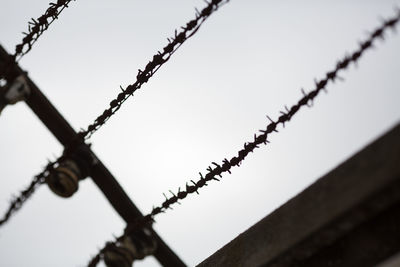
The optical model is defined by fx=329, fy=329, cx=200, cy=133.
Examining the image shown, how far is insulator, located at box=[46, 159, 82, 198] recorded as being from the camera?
2844mm

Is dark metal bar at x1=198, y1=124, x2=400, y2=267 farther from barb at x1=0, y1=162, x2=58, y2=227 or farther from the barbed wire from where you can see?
barb at x1=0, y1=162, x2=58, y2=227

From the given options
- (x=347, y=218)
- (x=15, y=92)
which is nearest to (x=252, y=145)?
(x=347, y=218)

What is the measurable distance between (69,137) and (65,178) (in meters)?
0.38

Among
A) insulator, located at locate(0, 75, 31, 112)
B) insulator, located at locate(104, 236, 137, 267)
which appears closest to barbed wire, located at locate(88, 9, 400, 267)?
insulator, located at locate(104, 236, 137, 267)

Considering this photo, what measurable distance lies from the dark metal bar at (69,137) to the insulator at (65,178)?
0.55 feet

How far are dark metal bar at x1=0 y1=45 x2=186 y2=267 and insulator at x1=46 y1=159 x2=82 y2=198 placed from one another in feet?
0.55

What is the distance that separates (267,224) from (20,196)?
2.26 metres

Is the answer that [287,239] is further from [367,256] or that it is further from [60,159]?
[60,159]

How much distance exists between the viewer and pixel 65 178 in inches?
112

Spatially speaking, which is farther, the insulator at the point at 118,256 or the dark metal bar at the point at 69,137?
the dark metal bar at the point at 69,137

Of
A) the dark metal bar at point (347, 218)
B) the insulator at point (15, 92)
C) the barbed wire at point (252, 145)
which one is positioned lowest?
the dark metal bar at point (347, 218)

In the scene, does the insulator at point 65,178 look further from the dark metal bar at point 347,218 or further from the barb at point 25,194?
the dark metal bar at point 347,218

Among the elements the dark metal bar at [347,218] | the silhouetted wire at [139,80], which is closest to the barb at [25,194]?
the silhouetted wire at [139,80]

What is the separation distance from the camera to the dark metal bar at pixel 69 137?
2990 mm
